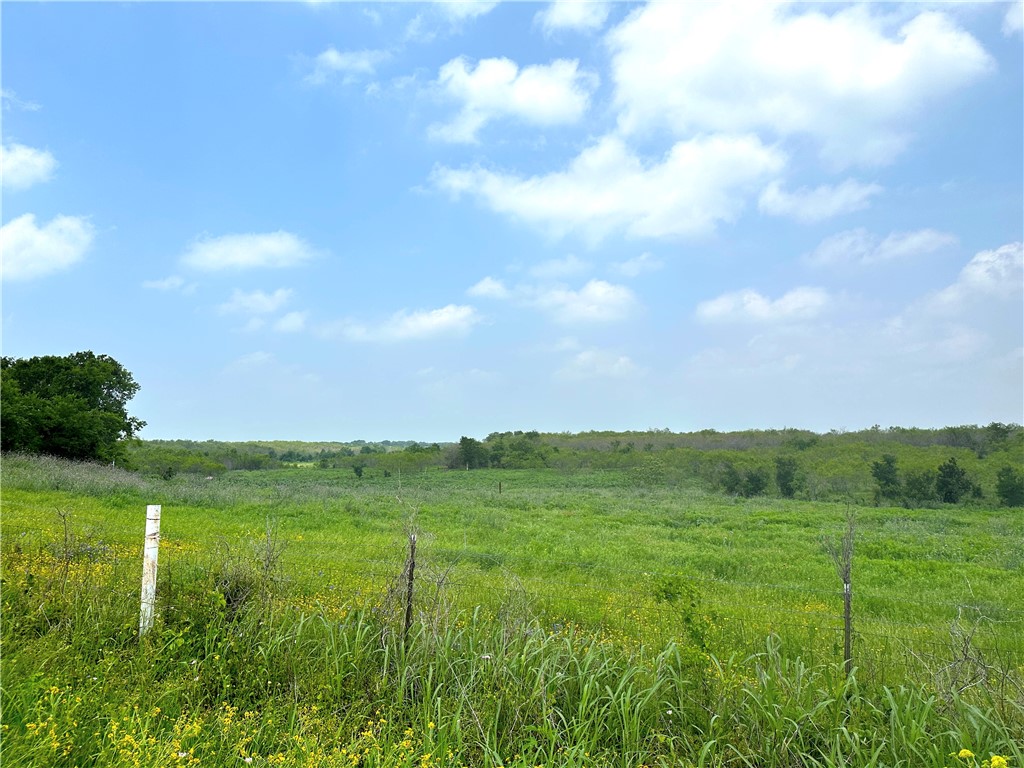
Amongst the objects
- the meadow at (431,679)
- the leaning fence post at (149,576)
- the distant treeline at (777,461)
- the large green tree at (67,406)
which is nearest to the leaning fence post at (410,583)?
the meadow at (431,679)

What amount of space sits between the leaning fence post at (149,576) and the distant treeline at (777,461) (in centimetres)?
3515

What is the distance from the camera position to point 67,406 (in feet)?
107

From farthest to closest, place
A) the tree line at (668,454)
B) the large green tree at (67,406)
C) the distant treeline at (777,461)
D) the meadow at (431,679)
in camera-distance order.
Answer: the distant treeline at (777,461) → the tree line at (668,454) → the large green tree at (67,406) → the meadow at (431,679)

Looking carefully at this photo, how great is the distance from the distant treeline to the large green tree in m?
3.91

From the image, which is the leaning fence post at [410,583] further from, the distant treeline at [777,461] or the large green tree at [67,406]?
the distant treeline at [777,461]

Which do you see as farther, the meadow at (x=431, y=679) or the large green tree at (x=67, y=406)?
the large green tree at (x=67, y=406)

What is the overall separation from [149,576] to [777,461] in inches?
1918

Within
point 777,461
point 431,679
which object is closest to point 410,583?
point 431,679

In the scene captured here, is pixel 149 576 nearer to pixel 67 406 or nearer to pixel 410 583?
pixel 410 583

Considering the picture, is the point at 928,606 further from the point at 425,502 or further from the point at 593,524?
the point at 425,502

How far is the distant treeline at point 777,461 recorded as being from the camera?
35.6 metres

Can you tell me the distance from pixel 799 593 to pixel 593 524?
951 centimetres

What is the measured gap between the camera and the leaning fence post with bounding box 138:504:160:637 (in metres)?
4.79

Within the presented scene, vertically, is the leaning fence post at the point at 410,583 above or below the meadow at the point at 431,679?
above
